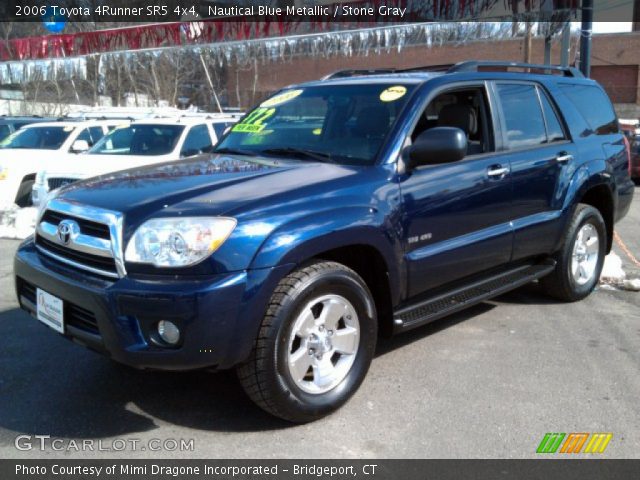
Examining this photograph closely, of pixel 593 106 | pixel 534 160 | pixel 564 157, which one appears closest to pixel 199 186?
pixel 534 160

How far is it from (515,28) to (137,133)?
8128 mm

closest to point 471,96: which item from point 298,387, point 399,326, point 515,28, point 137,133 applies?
point 399,326

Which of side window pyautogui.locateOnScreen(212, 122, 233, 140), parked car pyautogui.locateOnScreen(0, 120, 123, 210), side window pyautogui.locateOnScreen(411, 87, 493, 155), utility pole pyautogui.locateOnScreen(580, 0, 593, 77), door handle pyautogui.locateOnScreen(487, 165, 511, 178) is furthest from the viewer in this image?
parked car pyautogui.locateOnScreen(0, 120, 123, 210)

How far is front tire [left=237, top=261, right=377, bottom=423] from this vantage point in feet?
10.4

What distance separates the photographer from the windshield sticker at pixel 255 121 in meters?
4.69

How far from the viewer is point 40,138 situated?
11586 mm

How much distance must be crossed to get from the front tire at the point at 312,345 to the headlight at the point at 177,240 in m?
0.42

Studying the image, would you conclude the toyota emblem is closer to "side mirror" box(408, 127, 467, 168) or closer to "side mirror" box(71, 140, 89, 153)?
"side mirror" box(408, 127, 467, 168)

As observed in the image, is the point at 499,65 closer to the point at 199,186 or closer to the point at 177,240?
the point at 199,186

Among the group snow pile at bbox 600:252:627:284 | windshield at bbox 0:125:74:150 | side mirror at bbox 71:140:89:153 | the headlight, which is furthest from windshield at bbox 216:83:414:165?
windshield at bbox 0:125:74:150

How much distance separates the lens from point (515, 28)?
13.1 meters

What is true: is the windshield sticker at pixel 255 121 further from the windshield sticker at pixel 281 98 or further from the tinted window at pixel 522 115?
the tinted window at pixel 522 115

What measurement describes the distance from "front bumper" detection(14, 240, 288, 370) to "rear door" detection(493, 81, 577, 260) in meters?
2.31

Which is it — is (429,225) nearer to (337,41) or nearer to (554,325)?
(554,325)
